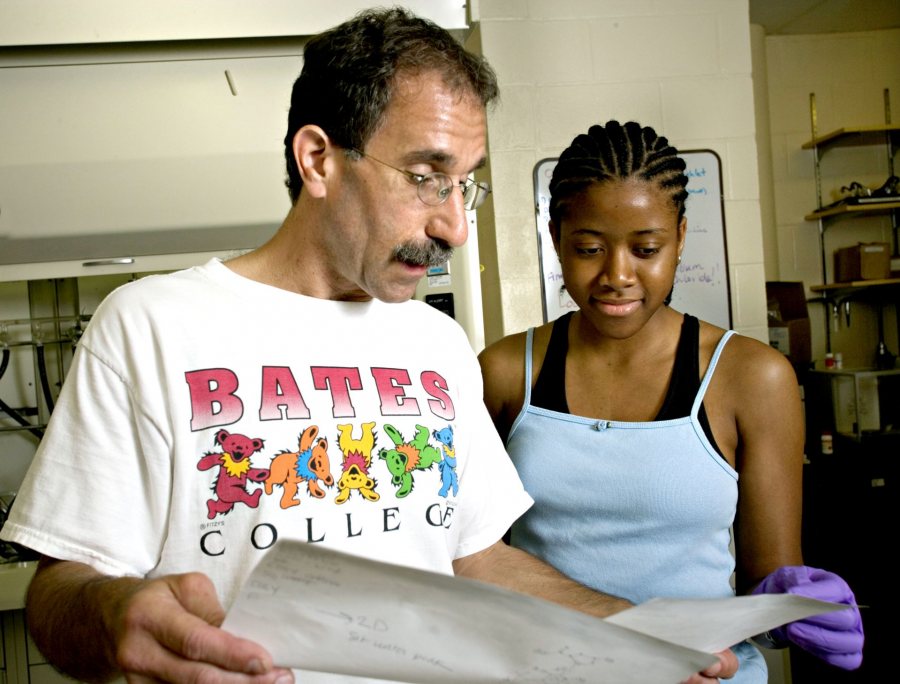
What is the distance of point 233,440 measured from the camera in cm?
89

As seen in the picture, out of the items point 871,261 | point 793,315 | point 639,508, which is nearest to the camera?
point 639,508

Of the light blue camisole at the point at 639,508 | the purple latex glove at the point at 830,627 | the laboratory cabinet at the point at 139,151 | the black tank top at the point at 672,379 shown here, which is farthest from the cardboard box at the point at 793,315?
the purple latex glove at the point at 830,627

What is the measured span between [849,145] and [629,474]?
4010 mm

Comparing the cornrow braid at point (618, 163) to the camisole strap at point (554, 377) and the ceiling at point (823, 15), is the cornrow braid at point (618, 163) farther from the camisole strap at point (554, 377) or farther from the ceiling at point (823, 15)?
the ceiling at point (823, 15)

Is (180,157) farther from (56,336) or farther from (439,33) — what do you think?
(439,33)

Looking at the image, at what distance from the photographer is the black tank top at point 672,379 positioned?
125 cm

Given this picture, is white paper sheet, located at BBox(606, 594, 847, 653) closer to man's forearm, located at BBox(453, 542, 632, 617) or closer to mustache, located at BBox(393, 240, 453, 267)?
man's forearm, located at BBox(453, 542, 632, 617)

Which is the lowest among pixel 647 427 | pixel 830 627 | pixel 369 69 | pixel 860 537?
pixel 860 537

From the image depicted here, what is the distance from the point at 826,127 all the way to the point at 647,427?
13.0ft

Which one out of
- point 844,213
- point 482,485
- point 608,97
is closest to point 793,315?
point 844,213

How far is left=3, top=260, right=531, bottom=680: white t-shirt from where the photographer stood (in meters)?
0.85

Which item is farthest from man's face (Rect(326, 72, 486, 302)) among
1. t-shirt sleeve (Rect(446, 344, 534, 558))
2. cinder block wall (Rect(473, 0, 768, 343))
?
cinder block wall (Rect(473, 0, 768, 343))

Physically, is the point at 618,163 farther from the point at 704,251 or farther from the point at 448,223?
the point at 704,251

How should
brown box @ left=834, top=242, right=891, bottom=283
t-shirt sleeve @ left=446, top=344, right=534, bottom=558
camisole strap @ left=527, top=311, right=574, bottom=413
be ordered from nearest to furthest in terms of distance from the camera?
t-shirt sleeve @ left=446, top=344, right=534, bottom=558 → camisole strap @ left=527, top=311, right=574, bottom=413 → brown box @ left=834, top=242, right=891, bottom=283
